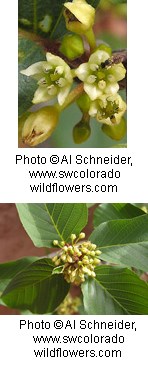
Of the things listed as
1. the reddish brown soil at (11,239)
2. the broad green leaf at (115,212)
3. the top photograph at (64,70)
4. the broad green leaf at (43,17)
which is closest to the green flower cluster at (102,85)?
the top photograph at (64,70)

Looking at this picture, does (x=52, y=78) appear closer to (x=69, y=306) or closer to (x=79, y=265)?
(x=79, y=265)

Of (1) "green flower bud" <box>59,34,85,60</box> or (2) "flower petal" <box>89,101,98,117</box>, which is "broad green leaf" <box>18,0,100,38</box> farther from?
(2) "flower petal" <box>89,101,98,117</box>

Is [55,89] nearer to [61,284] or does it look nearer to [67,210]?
[67,210]

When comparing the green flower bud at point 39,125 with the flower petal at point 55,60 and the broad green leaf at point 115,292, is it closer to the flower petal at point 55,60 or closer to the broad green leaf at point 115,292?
the flower petal at point 55,60

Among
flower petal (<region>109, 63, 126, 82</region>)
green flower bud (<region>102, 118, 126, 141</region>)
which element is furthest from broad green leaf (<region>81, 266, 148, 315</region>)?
flower petal (<region>109, 63, 126, 82</region>)
